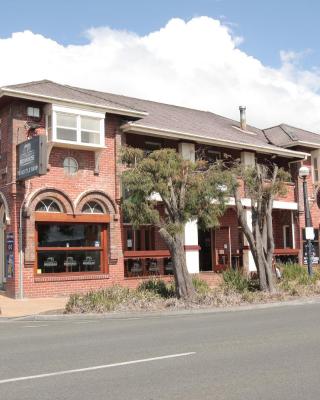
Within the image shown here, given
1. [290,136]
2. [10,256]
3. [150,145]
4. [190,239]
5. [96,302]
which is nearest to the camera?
[96,302]

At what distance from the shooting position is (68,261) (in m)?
21.0

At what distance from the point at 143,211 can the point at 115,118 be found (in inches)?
270

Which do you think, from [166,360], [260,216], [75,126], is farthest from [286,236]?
[166,360]

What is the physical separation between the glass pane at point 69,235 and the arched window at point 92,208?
0.54m

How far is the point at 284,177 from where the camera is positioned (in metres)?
19.6

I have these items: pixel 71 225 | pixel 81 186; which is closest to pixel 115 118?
pixel 81 186

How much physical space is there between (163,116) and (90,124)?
598cm

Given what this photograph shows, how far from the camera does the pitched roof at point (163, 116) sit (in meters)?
20.8

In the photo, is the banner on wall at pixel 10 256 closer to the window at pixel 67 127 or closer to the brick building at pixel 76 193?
the brick building at pixel 76 193

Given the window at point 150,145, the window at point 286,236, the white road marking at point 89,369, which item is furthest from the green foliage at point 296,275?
the white road marking at point 89,369

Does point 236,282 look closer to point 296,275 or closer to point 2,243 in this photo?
point 296,275

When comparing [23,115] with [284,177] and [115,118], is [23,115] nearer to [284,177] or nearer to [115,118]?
[115,118]

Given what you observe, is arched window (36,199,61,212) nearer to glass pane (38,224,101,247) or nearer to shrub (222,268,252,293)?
glass pane (38,224,101,247)

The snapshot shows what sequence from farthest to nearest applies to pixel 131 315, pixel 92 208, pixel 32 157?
pixel 92 208 < pixel 32 157 < pixel 131 315
